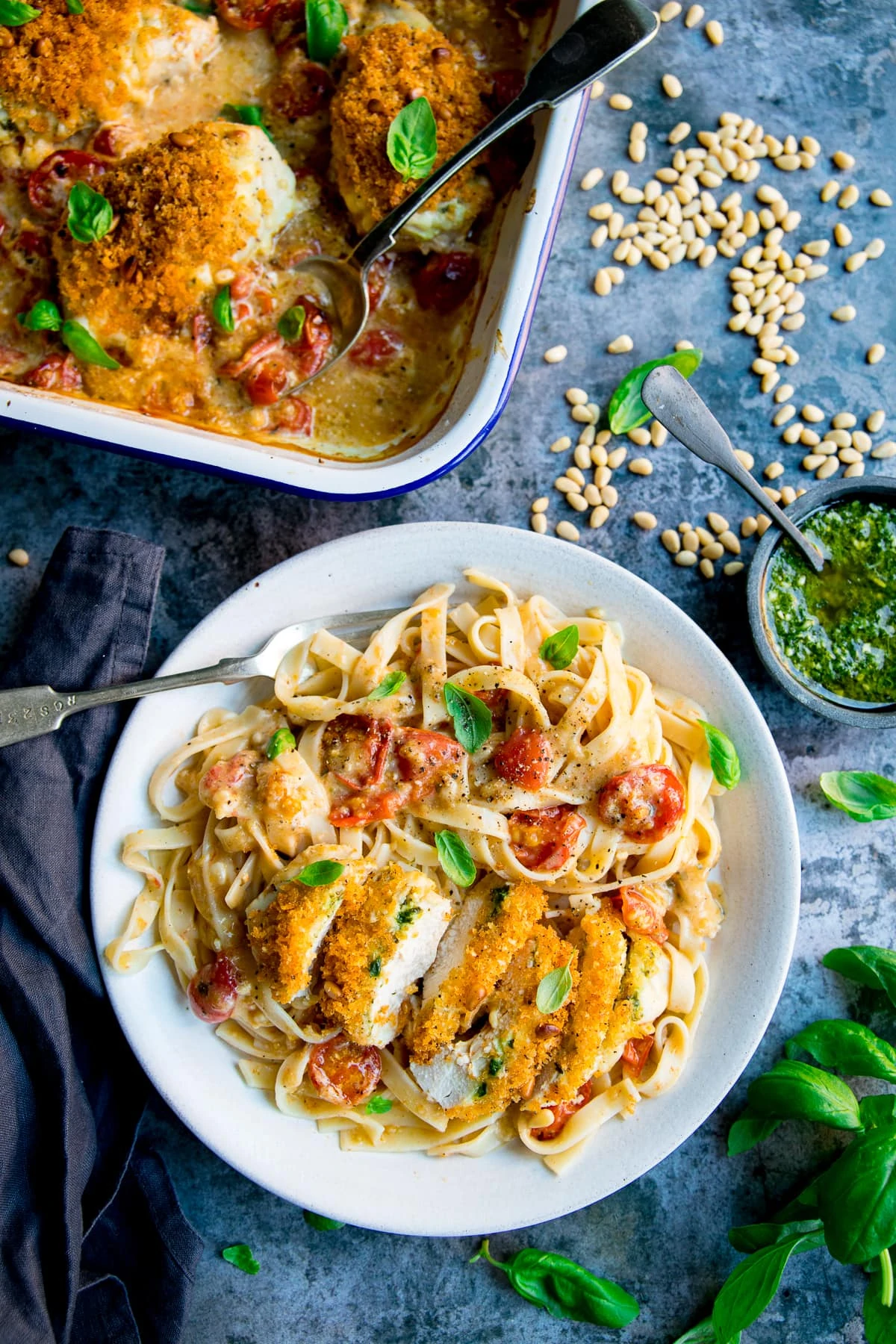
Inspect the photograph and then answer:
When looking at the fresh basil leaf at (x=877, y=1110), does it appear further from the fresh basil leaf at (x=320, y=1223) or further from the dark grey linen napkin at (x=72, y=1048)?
the dark grey linen napkin at (x=72, y=1048)

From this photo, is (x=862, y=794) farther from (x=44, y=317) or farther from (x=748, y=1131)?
(x=44, y=317)

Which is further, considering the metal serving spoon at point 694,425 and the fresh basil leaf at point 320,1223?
the fresh basil leaf at point 320,1223

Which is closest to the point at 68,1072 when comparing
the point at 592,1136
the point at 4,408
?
the point at 592,1136

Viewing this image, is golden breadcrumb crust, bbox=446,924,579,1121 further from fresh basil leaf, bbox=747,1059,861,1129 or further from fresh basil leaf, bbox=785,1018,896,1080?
fresh basil leaf, bbox=785,1018,896,1080

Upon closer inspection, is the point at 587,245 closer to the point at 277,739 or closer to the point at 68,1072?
the point at 277,739

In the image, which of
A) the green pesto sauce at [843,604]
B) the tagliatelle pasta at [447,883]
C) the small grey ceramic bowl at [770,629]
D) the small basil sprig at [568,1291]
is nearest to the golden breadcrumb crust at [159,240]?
the tagliatelle pasta at [447,883]

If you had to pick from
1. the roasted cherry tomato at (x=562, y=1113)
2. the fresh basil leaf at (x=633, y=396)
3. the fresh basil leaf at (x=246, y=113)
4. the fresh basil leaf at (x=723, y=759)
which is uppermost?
the fresh basil leaf at (x=246, y=113)
